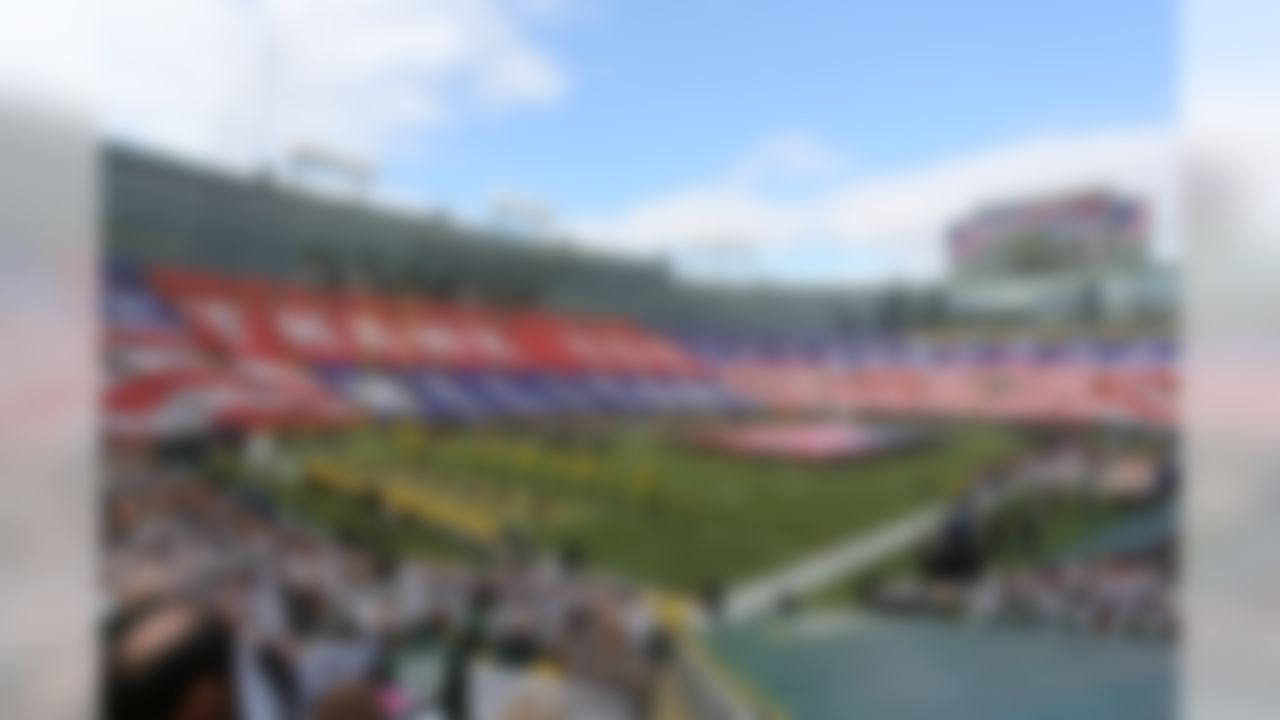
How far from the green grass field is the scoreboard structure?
1.92 feet

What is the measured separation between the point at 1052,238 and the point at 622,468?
1693mm

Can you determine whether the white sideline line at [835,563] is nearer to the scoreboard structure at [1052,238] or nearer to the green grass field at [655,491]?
the green grass field at [655,491]

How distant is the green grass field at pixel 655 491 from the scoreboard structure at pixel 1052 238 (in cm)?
59

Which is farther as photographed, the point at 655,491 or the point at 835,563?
the point at 655,491

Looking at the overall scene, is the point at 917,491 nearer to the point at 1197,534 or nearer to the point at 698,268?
the point at 698,268

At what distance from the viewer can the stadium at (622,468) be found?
282 cm

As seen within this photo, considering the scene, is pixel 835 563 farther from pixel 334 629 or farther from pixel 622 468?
pixel 334 629

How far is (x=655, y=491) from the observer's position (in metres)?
3.44

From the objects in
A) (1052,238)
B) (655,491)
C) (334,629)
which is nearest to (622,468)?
(655,491)

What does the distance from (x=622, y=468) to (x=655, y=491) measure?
0.53 ft

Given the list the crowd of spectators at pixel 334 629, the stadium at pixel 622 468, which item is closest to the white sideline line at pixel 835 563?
the stadium at pixel 622 468

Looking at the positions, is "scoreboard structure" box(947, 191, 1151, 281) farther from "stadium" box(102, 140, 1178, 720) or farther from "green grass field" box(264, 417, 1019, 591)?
"green grass field" box(264, 417, 1019, 591)

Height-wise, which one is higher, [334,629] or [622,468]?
[622,468]

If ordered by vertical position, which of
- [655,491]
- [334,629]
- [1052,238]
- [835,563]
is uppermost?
[1052,238]
